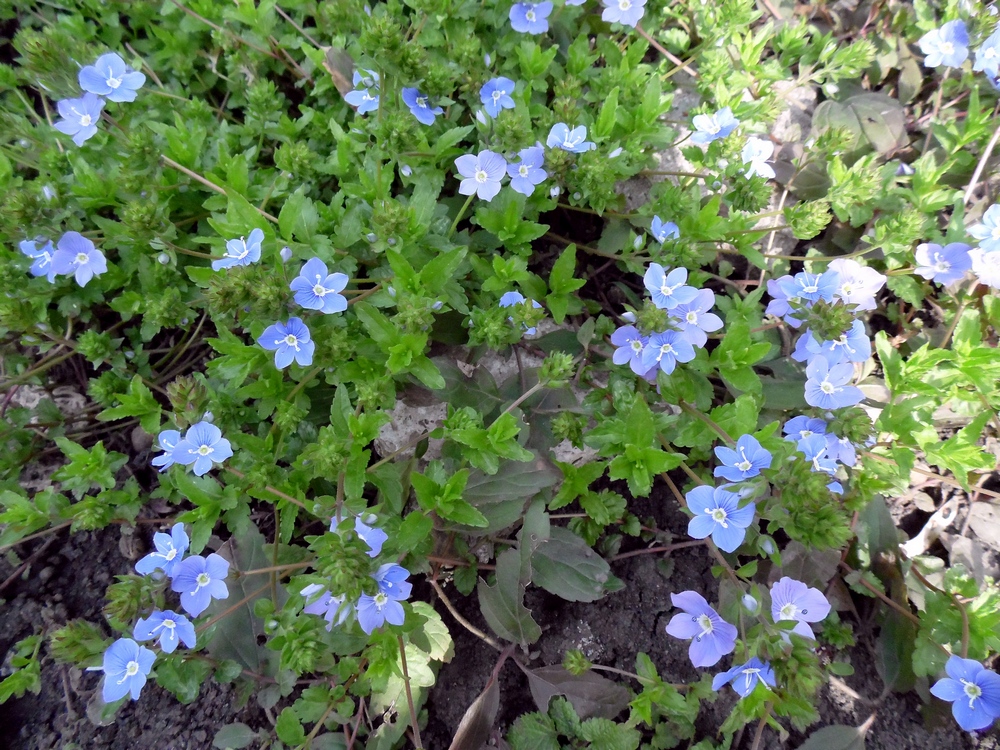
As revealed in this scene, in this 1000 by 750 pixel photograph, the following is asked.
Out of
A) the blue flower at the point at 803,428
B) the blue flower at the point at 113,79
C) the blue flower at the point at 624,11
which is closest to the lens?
the blue flower at the point at 803,428

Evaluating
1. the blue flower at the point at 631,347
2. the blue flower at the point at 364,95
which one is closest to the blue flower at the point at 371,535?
the blue flower at the point at 631,347

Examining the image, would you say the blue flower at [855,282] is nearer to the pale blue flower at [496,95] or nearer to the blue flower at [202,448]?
the pale blue flower at [496,95]

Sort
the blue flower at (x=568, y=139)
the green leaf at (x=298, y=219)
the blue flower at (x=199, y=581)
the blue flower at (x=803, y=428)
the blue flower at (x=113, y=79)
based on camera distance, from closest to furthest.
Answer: the blue flower at (x=199, y=581)
the blue flower at (x=803, y=428)
the green leaf at (x=298, y=219)
the blue flower at (x=568, y=139)
the blue flower at (x=113, y=79)

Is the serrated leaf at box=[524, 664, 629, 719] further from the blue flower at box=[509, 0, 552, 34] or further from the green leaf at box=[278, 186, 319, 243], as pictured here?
the blue flower at box=[509, 0, 552, 34]

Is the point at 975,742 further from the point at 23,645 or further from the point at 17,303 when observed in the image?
the point at 17,303

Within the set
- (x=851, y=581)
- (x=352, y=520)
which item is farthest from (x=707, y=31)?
(x=352, y=520)

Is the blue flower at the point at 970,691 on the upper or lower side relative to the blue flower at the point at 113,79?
lower

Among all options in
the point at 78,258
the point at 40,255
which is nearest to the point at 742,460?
the point at 78,258
